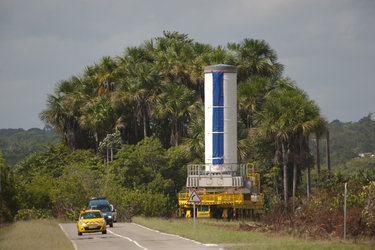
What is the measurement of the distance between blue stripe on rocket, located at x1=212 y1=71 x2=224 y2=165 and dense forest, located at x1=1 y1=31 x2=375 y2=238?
452 centimetres

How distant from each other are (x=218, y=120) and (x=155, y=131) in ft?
61.8

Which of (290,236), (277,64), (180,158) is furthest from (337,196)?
(277,64)

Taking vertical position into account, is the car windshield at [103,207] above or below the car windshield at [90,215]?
above

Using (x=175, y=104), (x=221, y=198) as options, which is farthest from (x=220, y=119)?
(x=175, y=104)

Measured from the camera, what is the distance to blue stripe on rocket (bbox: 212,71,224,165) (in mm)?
54250

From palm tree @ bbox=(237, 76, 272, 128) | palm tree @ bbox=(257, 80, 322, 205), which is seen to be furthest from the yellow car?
palm tree @ bbox=(237, 76, 272, 128)

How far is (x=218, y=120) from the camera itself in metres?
54.5

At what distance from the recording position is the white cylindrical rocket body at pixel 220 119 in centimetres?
5428

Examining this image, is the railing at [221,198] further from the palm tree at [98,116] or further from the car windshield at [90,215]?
the palm tree at [98,116]

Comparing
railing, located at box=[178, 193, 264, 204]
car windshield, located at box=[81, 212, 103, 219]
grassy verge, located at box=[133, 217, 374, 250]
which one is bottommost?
grassy verge, located at box=[133, 217, 374, 250]

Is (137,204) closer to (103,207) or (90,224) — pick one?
(103,207)

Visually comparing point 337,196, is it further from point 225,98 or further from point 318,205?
point 225,98

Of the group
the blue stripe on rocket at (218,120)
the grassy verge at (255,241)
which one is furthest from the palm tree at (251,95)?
the grassy verge at (255,241)

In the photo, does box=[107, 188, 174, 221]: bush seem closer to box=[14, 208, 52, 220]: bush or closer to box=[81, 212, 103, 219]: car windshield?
box=[14, 208, 52, 220]: bush
